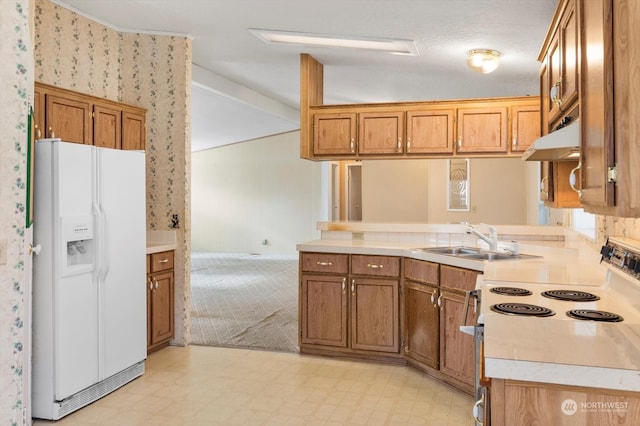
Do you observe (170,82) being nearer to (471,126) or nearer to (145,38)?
(145,38)

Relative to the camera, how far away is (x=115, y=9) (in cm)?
394

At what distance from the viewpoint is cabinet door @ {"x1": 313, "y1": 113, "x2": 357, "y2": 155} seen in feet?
15.3

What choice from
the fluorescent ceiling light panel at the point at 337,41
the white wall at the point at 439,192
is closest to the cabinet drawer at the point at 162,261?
the fluorescent ceiling light panel at the point at 337,41

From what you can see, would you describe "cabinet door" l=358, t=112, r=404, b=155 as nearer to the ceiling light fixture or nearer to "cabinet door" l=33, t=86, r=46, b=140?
the ceiling light fixture

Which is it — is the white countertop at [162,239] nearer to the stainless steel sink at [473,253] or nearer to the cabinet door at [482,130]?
the stainless steel sink at [473,253]

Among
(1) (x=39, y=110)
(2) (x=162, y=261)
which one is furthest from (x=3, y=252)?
(2) (x=162, y=261)

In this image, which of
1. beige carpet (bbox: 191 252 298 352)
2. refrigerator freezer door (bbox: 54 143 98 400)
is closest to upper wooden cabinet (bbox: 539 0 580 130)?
refrigerator freezer door (bbox: 54 143 98 400)

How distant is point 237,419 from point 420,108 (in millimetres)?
2916

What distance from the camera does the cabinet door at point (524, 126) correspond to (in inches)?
167

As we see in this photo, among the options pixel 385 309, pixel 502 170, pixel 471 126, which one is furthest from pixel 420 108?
pixel 385 309

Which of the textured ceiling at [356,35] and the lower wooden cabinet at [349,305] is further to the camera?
the lower wooden cabinet at [349,305]

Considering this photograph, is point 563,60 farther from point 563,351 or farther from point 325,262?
point 325,262

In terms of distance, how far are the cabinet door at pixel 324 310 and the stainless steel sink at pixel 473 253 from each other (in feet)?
2.40

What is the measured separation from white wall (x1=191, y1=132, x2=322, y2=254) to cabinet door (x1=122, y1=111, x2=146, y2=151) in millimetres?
7180
